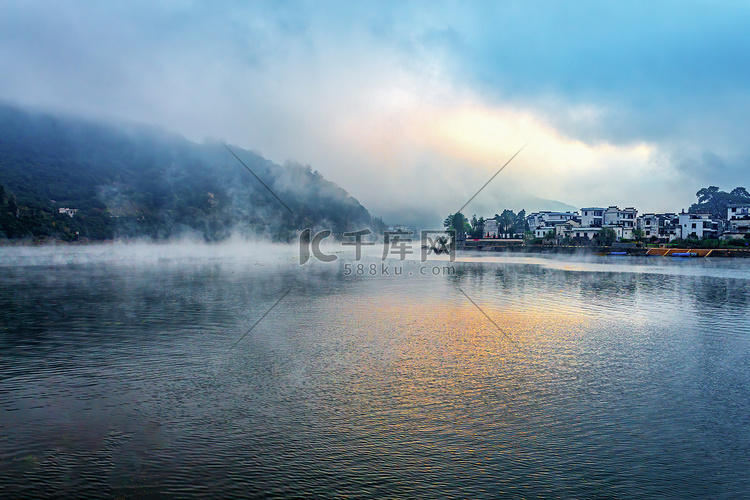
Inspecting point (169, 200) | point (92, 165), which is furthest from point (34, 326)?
point (92, 165)

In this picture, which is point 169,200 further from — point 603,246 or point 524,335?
point 524,335

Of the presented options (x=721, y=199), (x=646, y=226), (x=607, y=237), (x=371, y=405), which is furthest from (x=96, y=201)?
(x=721, y=199)

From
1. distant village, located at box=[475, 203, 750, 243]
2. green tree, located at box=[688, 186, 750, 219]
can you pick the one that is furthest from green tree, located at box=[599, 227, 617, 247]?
green tree, located at box=[688, 186, 750, 219]

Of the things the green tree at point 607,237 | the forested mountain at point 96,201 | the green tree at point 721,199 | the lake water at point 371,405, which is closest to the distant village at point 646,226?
the green tree at point 607,237

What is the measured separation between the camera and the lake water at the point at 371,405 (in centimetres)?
896

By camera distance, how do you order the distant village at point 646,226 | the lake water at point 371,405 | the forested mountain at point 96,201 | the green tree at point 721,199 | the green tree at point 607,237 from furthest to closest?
the green tree at point 721,199
the green tree at point 607,237
the distant village at point 646,226
the forested mountain at point 96,201
the lake water at point 371,405

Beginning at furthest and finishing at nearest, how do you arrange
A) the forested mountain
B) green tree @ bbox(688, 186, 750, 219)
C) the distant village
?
green tree @ bbox(688, 186, 750, 219) → the distant village → the forested mountain

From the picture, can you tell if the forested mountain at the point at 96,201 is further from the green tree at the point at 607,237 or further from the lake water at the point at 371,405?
the lake water at the point at 371,405

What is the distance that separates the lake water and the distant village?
116m

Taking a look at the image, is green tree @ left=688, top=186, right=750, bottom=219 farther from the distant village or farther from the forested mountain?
the forested mountain

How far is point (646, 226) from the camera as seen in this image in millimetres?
143500

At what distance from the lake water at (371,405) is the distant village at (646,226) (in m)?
116

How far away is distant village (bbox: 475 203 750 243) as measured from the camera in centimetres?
12712

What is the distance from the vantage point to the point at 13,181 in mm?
146500
